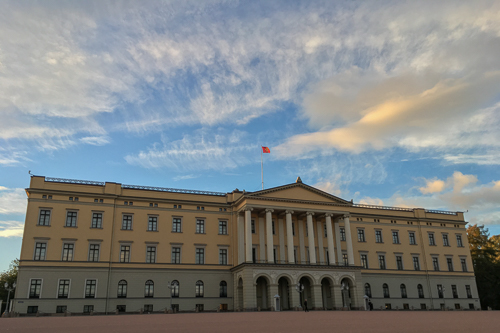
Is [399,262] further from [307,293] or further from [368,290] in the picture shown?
[307,293]

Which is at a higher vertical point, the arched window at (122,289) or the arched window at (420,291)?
the arched window at (122,289)

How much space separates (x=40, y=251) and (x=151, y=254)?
1123 centimetres

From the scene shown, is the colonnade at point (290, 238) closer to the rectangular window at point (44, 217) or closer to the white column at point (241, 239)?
the white column at point (241, 239)

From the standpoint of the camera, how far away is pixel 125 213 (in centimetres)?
4591

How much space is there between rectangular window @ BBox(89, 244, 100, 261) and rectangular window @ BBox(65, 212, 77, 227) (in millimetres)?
3027

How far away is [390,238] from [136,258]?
34977mm

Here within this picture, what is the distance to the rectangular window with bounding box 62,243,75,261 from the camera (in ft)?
138

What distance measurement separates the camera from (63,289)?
135 ft

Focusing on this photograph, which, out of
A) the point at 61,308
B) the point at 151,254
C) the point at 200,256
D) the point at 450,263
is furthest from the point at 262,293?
the point at 450,263

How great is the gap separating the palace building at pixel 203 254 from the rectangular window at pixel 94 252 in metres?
0.10

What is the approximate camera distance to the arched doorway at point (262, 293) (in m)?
46.0

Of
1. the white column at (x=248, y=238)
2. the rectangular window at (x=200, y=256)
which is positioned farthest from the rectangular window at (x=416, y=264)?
the rectangular window at (x=200, y=256)

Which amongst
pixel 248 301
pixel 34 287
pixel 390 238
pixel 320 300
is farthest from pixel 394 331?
Result: pixel 390 238

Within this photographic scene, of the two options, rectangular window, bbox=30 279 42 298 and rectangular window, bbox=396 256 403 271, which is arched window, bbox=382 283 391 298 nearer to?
rectangular window, bbox=396 256 403 271
